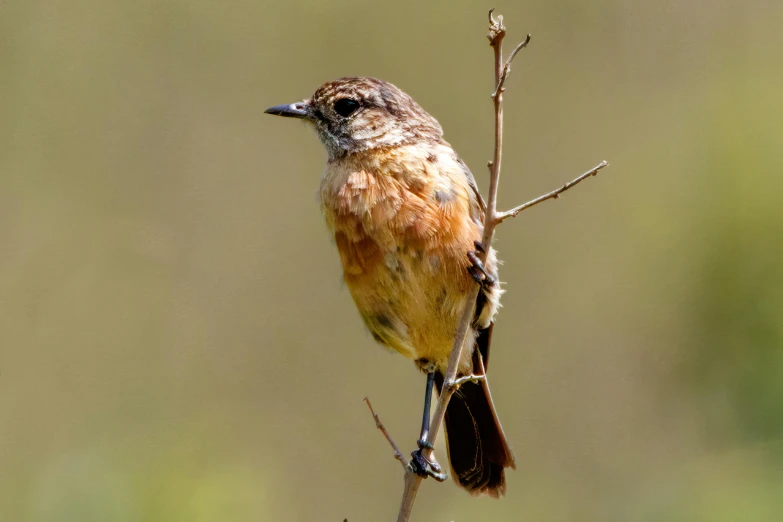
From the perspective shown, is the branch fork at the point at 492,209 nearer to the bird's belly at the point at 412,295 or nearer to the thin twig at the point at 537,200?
the thin twig at the point at 537,200

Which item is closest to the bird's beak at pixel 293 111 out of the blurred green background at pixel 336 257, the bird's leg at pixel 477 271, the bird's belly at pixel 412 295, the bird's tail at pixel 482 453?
the bird's belly at pixel 412 295

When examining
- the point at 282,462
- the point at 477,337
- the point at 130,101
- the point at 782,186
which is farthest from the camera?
the point at 130,101

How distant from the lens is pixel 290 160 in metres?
6.34

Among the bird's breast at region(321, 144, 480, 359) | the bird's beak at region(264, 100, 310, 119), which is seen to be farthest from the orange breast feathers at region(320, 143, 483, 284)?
the bird's beak at region(264, 100, 310, 119)

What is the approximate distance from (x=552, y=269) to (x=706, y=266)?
3.54 ft

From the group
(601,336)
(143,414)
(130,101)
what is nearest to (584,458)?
(601,336)

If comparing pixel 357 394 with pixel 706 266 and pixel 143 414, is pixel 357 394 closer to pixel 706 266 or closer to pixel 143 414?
pixel 143 414

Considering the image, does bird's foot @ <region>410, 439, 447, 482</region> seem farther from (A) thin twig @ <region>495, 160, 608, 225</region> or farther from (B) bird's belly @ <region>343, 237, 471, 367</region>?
(A) thin twig @ <region>495, 160, 608, 225</region>

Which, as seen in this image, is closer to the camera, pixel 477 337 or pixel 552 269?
pixel 477 337

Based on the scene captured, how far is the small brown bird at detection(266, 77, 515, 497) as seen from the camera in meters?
3.92

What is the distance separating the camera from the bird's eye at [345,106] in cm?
436

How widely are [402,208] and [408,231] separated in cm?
11

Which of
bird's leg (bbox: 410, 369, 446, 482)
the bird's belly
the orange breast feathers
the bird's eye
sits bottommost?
bird's leg (bbox: 410, 369, 446, 482)

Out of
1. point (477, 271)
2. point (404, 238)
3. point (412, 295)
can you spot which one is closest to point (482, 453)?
point (412, 295)
